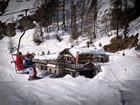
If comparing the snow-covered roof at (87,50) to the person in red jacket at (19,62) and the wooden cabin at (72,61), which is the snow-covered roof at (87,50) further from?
the person in red jacket at (19,62)

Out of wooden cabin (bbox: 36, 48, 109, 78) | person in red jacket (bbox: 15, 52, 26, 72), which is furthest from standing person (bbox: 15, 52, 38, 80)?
wooden cabin (bbox: 36, 48, 109, 78)

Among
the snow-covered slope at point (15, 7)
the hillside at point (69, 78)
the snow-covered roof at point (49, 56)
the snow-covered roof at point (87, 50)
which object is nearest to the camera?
the hillside at point (69, 78)

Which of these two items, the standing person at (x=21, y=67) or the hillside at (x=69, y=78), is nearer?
the hillside at (x=69, y=78)

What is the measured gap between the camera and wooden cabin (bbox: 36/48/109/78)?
12.3 feet

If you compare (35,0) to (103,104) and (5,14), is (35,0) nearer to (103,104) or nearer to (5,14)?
(5,14)

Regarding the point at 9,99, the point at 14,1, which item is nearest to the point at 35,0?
the point at 14,1

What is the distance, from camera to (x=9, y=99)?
88.3 inches

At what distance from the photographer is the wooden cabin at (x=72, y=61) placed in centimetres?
374

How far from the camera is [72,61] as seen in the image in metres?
3.85

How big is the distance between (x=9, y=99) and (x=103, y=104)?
0.76 metres

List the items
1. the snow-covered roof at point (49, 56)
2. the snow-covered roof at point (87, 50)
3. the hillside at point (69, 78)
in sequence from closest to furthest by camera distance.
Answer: the hillside at point (69, 78) < the snow-covered roof at point (87, 50) < the snow-covered roof at point (49, 56)

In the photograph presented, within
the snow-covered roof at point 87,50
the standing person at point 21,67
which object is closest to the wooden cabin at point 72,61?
the snow-covered roof at point 87,50

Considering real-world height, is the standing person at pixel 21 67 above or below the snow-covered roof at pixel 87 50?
below

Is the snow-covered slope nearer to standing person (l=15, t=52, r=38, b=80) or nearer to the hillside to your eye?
the hillside
